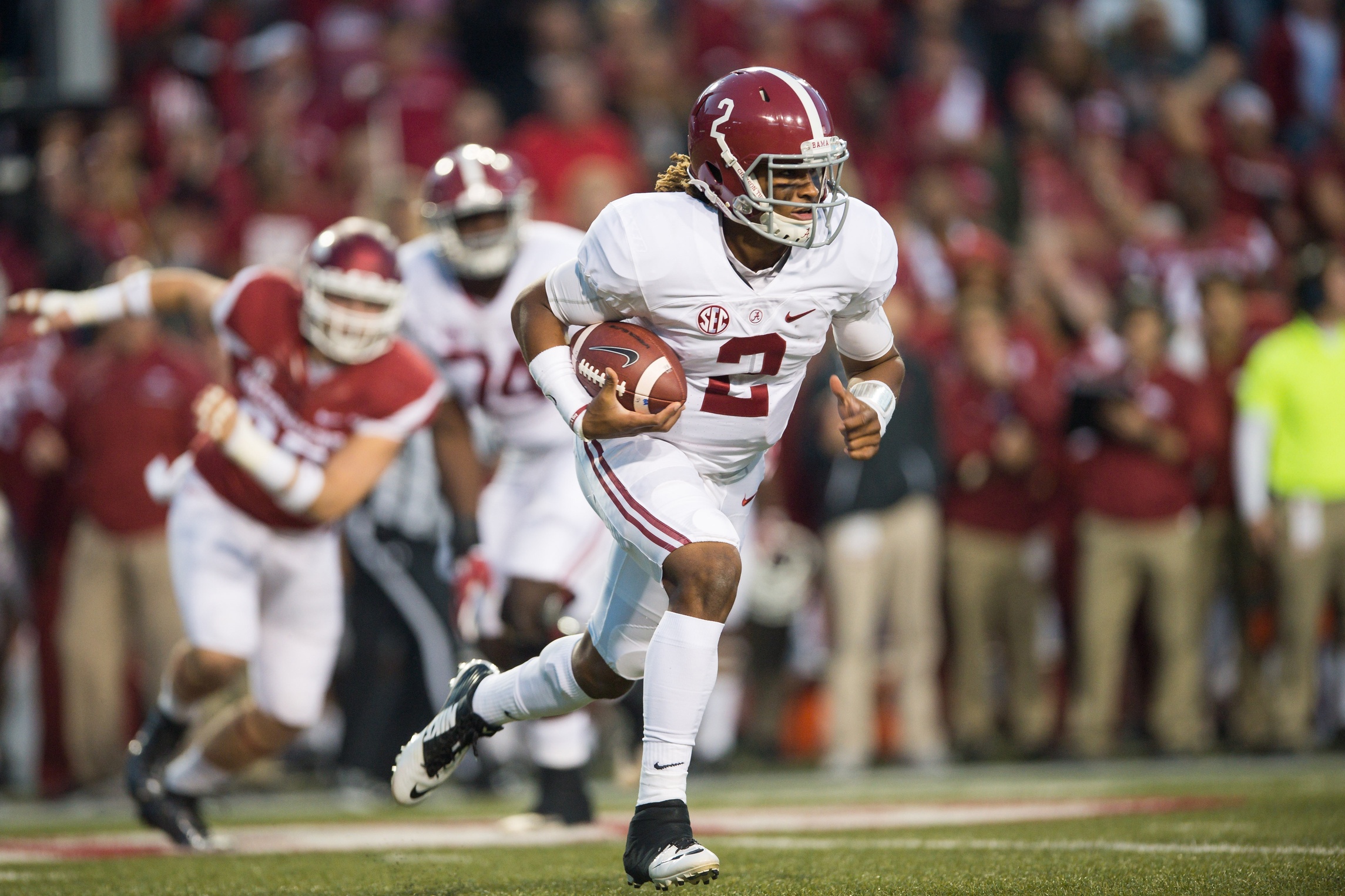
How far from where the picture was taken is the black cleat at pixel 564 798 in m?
5.53

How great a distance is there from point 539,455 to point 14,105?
4.14m

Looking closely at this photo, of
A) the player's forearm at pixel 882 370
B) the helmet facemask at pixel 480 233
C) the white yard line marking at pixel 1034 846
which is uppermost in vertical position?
the helmet facemask at pixel 480 233

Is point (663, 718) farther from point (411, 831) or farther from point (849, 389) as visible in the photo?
point (411, 831)

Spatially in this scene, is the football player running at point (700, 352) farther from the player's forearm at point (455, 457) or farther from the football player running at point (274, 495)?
the player's forearm at point (455, 457)

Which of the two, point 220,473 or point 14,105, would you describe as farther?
point 14,105

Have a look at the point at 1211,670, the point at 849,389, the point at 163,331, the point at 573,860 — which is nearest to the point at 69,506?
the point at 163,331

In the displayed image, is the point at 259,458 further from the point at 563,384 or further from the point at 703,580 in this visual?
the point at 703,580

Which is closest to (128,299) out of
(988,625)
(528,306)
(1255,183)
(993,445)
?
(528,306)

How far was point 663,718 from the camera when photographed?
362 cm

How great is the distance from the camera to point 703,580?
12.0ft

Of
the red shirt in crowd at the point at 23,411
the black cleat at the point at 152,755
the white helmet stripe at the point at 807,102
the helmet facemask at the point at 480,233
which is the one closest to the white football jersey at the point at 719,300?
the white helmet stripe at the point at 807,102

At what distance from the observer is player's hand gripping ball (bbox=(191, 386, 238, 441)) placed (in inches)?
192

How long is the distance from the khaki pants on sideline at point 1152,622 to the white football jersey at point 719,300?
472 centimetres

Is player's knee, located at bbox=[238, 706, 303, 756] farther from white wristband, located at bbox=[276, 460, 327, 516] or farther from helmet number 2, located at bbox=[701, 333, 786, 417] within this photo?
helmet number 2, located at bbox=[701, 333, 786, 417]
